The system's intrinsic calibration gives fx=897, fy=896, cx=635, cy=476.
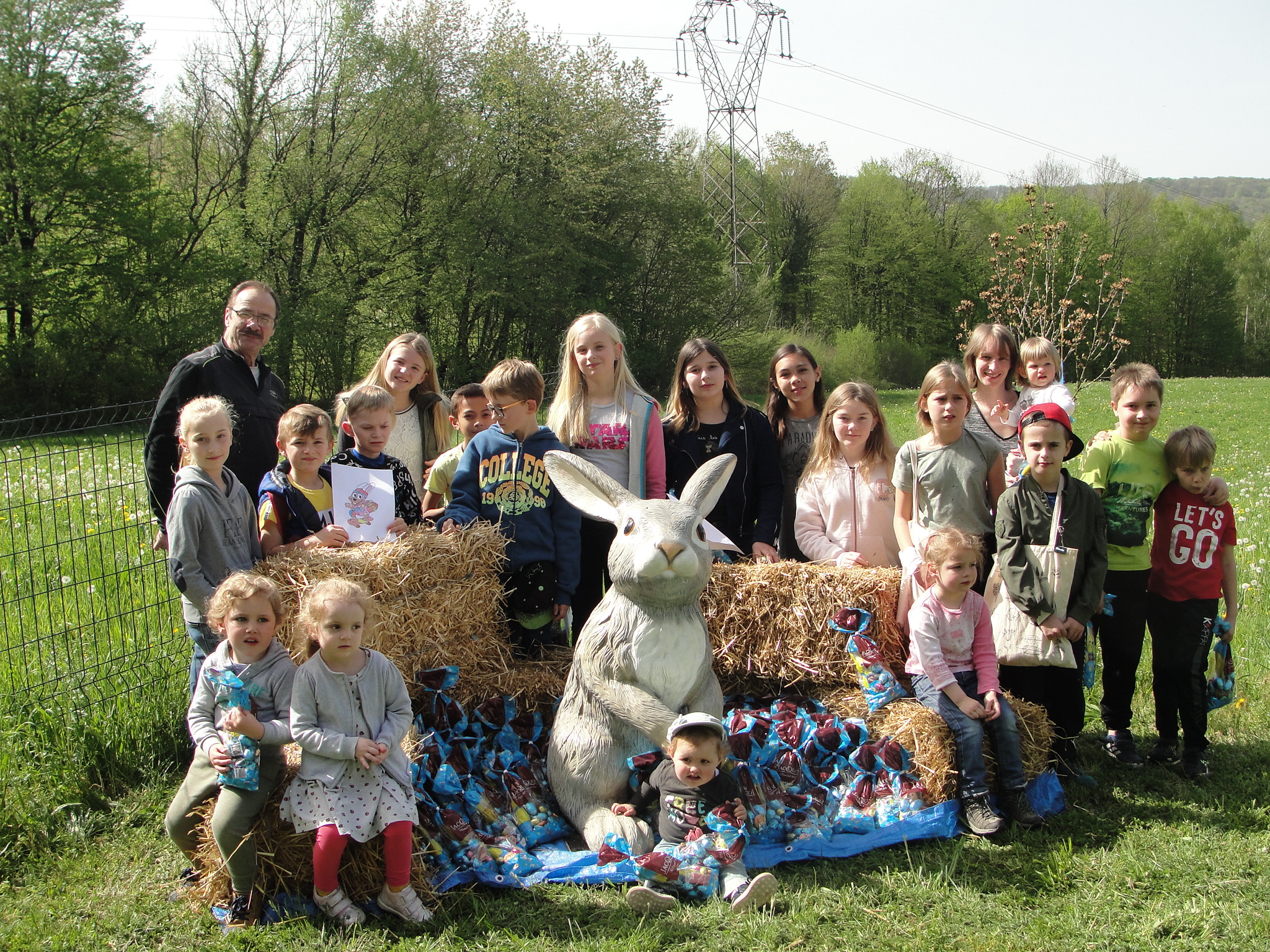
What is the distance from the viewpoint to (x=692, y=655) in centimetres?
375

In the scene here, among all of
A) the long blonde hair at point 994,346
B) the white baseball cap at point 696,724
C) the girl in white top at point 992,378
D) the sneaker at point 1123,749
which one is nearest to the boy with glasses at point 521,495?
the white baseball cap at point 696,724

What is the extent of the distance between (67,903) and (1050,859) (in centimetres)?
378

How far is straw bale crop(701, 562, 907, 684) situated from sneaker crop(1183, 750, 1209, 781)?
1.40 meters

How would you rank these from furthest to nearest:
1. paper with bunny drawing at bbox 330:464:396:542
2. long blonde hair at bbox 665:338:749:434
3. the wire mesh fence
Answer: long blonde hair at bbox 665:338:749:434, the wire mesh fence, paper with bunny drawing at bbox 330:464:396:542

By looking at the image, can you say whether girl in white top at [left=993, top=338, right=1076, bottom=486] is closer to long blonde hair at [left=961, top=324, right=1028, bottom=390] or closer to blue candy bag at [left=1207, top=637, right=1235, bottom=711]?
long blonde hair at [left=961, top=324, right=1028, bottom=390]

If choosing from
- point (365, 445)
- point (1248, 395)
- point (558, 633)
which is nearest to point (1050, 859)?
point (558, 633)

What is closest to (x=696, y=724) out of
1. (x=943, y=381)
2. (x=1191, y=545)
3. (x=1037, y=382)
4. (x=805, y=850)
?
(x=805, y=850)

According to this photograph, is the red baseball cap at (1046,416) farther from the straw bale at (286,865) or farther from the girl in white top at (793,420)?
the straw bale at (286,865)

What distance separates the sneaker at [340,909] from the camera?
124 inches

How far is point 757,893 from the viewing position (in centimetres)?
322

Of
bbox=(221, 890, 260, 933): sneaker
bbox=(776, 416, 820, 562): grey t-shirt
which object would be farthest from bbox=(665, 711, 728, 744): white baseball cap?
bbox=(776, 416, 820, 562): grey t-shirt

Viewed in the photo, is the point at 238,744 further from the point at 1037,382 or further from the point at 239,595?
the point at 1037,382

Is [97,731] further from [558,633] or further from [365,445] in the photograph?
[558,633]

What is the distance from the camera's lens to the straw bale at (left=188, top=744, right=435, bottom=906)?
3252mm
